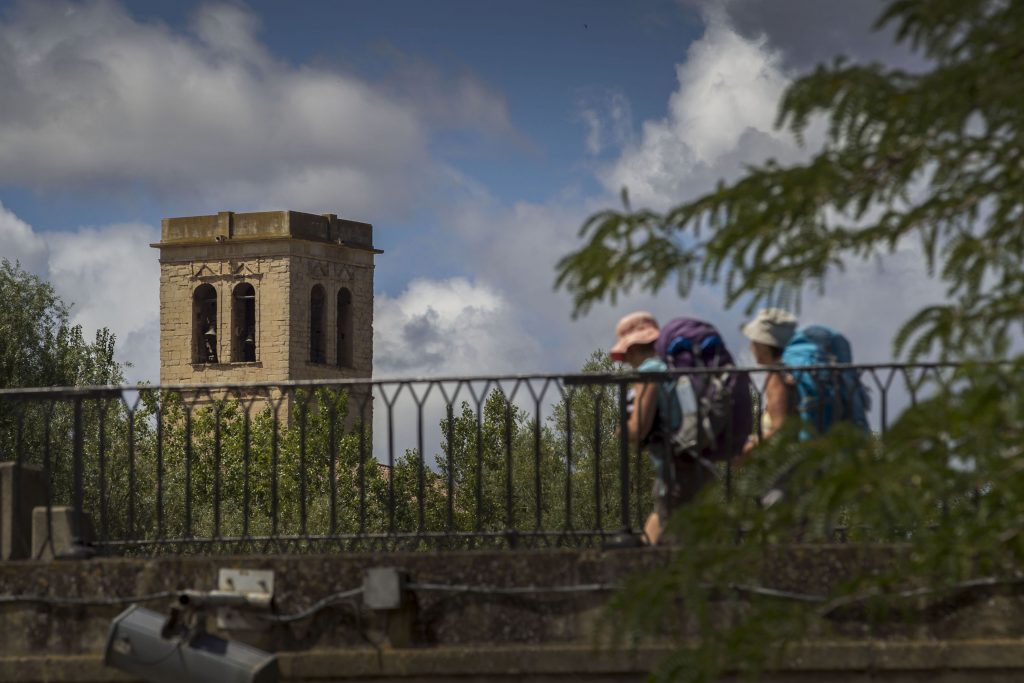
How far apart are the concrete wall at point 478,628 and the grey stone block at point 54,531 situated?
0.74 meters

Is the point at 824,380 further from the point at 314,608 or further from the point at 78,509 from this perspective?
the point at 78,509

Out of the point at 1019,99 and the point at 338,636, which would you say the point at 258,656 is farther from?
the point at 1019,99

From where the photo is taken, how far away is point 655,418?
8.84 metres

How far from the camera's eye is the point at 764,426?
30.7 feet

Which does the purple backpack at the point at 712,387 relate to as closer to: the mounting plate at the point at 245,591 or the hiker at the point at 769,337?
the hiker at the point at 769,337

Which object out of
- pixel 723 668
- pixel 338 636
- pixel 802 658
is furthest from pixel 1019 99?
pixel 338 636

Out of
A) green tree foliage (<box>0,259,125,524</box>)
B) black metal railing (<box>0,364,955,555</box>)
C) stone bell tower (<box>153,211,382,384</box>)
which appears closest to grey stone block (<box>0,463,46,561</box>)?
black metal railing (<box>0,364,955,555</box>)

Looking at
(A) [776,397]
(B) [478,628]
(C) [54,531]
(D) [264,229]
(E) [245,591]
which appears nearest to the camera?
(B) [478,628]

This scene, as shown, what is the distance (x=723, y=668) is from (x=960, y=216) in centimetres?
144

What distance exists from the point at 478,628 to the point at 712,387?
1727 mm

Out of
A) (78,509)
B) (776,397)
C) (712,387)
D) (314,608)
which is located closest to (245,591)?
(314,608)

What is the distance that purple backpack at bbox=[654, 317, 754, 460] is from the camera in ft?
28.9

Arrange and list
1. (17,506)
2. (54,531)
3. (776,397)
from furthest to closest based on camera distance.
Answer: (17,506) → (54,531) → (776,397)

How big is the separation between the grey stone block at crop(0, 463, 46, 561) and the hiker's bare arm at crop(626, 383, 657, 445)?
123 inches
